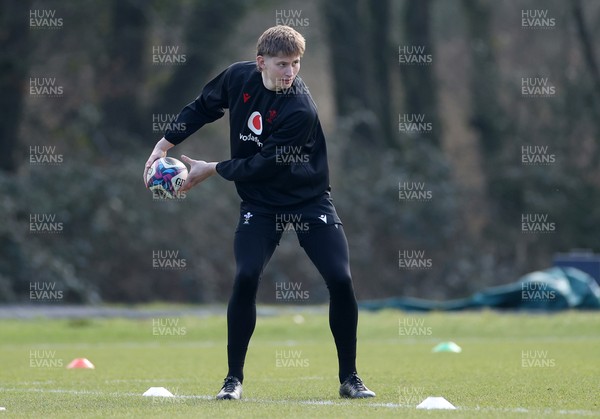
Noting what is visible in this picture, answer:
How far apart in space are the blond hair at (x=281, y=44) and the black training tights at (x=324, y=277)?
3.68ft

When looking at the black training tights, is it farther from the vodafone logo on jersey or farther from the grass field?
the vodafone logo on jersey

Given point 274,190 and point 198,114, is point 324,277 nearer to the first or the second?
point 274,190

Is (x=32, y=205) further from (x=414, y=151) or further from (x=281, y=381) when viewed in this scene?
(x=281, y=381)

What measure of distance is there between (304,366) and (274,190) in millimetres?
3493

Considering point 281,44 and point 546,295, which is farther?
point 546,295

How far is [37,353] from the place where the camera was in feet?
40.7

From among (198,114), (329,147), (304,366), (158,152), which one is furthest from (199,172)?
(329,147)

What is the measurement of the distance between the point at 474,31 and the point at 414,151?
6.04 meters

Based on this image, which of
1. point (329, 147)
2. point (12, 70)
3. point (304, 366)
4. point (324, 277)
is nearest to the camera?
point (324, 277)

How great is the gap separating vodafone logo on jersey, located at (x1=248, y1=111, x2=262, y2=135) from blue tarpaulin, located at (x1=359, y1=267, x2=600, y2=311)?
11471 millimetres

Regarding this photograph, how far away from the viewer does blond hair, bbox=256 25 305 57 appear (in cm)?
696

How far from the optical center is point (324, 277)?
286 inches

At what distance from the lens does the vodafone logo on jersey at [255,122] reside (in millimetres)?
7312

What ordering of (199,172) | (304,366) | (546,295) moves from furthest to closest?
(546,295)
(304,366)
(199,172)
